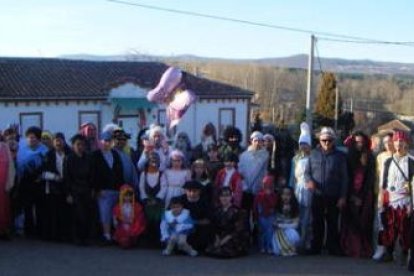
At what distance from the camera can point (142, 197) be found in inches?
375

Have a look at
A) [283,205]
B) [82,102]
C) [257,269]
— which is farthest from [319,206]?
[82,102]

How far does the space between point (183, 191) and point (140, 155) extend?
3.77 feet

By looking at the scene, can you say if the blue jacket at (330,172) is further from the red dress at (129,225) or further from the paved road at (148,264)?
the red dress at (129,225)

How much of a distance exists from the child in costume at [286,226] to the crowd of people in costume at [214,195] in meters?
0.01

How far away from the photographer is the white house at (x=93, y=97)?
30828 mm

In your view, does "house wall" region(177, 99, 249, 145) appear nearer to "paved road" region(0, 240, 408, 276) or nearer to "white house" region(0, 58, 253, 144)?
"white house" region(0, 58, 253, 144)

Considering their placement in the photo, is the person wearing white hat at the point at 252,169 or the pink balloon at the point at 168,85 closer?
the person wearing white hat at the point at 252,169

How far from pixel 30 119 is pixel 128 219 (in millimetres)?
22333

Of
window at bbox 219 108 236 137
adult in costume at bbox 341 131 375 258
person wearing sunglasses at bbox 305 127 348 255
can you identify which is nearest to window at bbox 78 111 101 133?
window at bbox 219 108 236 137

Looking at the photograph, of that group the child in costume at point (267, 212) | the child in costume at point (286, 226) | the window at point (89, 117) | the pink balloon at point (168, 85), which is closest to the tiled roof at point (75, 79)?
the window at point (89, 117)

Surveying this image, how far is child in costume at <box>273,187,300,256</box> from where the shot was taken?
910 cm

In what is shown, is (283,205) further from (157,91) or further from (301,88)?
(301,88)

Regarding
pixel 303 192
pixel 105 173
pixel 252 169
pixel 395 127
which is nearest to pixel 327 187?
pixel 303 192

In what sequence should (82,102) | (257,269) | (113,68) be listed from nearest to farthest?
1. (257,269)
2. (82,102)
3. (113,68)
